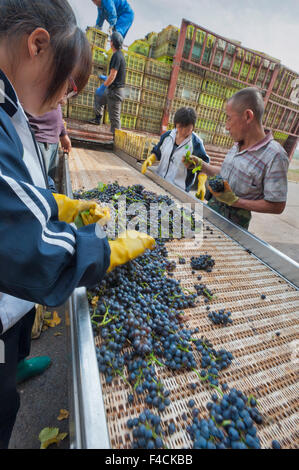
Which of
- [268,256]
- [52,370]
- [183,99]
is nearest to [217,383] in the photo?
[268,256]

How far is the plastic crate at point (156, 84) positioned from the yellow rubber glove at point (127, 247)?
7.58 m

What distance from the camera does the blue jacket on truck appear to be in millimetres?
622

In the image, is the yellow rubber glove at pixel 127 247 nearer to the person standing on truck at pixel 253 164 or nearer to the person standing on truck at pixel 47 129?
the person standing on truck at pixel 253 164

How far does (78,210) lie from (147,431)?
3.67 ft

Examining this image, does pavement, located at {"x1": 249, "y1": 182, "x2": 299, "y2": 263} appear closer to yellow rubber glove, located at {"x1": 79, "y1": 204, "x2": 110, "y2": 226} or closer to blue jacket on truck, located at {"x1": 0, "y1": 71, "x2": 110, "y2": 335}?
yellow rubber glove, located at {"x1": 79, "y1": 204, "x2": 110, "y2": 226}

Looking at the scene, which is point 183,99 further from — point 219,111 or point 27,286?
point 27,286

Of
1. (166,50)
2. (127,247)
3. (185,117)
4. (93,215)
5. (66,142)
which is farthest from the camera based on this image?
(166,50)

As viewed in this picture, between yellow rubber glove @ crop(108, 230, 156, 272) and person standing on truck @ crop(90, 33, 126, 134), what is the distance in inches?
189

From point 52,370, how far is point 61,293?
1.58 meters

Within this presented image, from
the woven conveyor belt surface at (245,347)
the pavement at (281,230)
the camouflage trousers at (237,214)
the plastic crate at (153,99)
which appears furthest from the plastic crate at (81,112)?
the woven conveyor belt surface at (245,347)

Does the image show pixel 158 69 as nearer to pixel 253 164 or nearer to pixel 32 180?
pixel 253 164

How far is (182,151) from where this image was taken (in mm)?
3393

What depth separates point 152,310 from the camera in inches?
43.6

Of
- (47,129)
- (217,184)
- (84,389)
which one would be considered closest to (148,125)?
(47,129)
